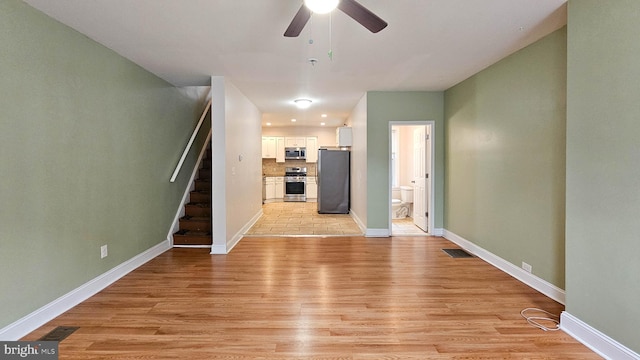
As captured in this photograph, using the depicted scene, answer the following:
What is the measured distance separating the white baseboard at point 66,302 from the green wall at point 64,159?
→ 50 mm

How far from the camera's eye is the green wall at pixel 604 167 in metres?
1.79

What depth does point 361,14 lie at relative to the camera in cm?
195

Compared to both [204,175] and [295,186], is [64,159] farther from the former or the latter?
[295,186]

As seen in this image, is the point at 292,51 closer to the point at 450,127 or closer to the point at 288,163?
the point at 450,127

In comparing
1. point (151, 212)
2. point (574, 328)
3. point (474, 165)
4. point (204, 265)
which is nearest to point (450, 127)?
point (474, 165)

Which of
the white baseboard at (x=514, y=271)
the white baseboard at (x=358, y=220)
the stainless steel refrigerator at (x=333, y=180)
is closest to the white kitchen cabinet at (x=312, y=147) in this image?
the stainless steel refrigerator at (x=333, y=180)

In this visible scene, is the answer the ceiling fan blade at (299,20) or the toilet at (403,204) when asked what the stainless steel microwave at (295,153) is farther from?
the ceiling fan blade at (299,20)

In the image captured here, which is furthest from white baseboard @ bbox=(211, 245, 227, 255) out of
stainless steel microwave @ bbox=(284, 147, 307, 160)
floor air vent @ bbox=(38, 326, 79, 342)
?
stainless steel microwave @ bbox=(284, 147, 307, 160)

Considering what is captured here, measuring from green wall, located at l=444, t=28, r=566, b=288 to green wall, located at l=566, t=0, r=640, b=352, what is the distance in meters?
0.58

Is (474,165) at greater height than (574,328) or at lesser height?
greater

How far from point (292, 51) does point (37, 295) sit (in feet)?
10.4

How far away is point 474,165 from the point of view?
4.15 m

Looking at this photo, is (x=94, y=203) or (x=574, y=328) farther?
(x=94, y=203)

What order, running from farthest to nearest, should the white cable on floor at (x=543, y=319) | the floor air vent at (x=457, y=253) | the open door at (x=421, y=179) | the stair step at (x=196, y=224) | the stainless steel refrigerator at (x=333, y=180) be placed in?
the stainless steel refrigerator at (x=333, y=180), the open door at (x=421, y=179), the stair step at (x=196, y=224), the floor air vent at (x=457, y=253), the white cable on floor at (x=543, y=319)
